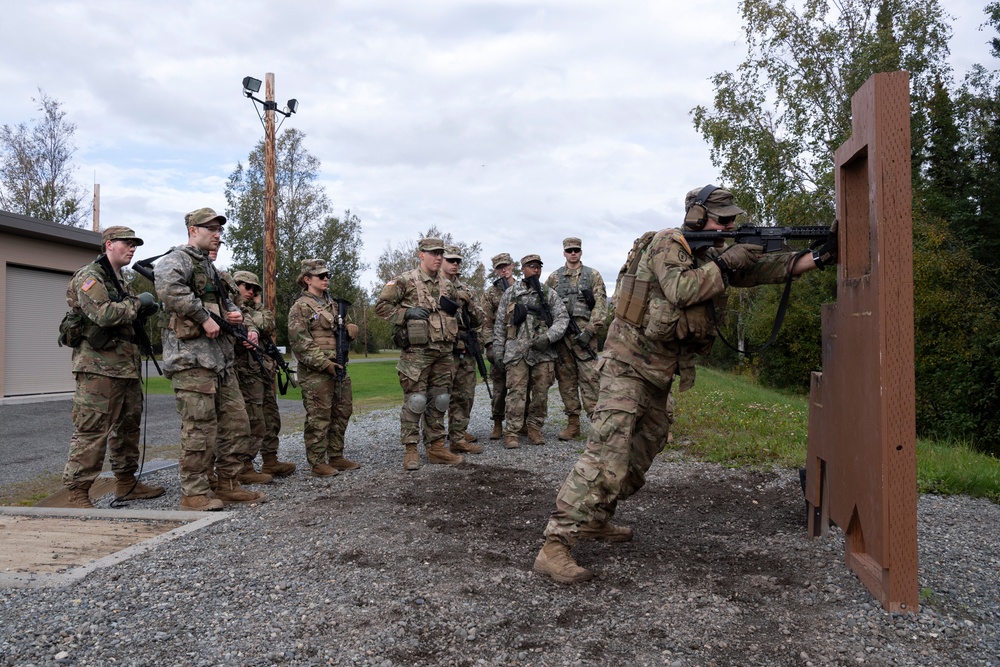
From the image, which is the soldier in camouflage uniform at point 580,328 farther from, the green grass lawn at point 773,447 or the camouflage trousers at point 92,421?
the camouflage trousers at point 92,421

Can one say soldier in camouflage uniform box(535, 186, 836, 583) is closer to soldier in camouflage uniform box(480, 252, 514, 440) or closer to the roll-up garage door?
soldier in camouflage uniform box(480, 252, 514, 440)

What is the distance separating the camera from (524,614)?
312 centimetres

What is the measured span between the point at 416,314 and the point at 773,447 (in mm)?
3759

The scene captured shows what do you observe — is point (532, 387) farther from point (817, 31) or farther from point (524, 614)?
point (817, 31)

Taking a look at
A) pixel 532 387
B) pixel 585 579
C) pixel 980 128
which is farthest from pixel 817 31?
pixel 585 579

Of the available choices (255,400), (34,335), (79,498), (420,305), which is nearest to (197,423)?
(79,498)

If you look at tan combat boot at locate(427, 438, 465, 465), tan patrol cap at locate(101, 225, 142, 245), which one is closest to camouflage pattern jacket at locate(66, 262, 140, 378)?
tan patrol cap at locate(101, 225, 142, 245)

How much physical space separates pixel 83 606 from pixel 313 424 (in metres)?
3.38

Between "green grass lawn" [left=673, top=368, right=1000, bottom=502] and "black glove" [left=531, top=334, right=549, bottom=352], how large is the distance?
1808 mm

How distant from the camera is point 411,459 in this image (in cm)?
661

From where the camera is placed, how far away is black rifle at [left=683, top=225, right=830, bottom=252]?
12.2ft

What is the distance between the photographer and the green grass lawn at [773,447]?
5.29 metres

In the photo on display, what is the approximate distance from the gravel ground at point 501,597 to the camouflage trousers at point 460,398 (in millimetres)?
2526

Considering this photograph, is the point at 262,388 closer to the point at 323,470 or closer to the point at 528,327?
the point at 323,470
